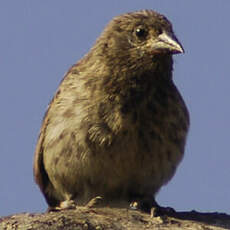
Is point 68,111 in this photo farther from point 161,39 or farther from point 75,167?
point 161,39

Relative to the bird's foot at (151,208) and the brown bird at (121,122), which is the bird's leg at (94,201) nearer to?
the brown bird at (121,122)

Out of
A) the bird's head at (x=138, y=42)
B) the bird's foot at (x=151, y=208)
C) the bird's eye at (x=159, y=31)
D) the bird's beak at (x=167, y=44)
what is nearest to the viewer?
the bird's foot at (x=151, y=208)

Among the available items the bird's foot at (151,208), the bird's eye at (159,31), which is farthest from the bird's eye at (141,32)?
the bird's foot at (151,208)

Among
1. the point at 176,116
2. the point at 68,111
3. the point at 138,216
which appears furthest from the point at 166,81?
the point at 138,216

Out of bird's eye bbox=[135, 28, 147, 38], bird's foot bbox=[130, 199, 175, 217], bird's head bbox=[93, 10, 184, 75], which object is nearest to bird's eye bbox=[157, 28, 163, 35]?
bird's head bbox=[93, 10, 184, 75]

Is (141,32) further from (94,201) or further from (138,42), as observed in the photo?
(94,201)

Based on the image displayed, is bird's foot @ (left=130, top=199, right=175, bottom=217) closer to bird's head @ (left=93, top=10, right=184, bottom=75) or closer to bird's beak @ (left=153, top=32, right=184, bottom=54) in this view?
bird's head @ (left=93, top=10, right=184, bottom=75)

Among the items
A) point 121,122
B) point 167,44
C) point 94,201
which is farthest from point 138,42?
point 94,201
